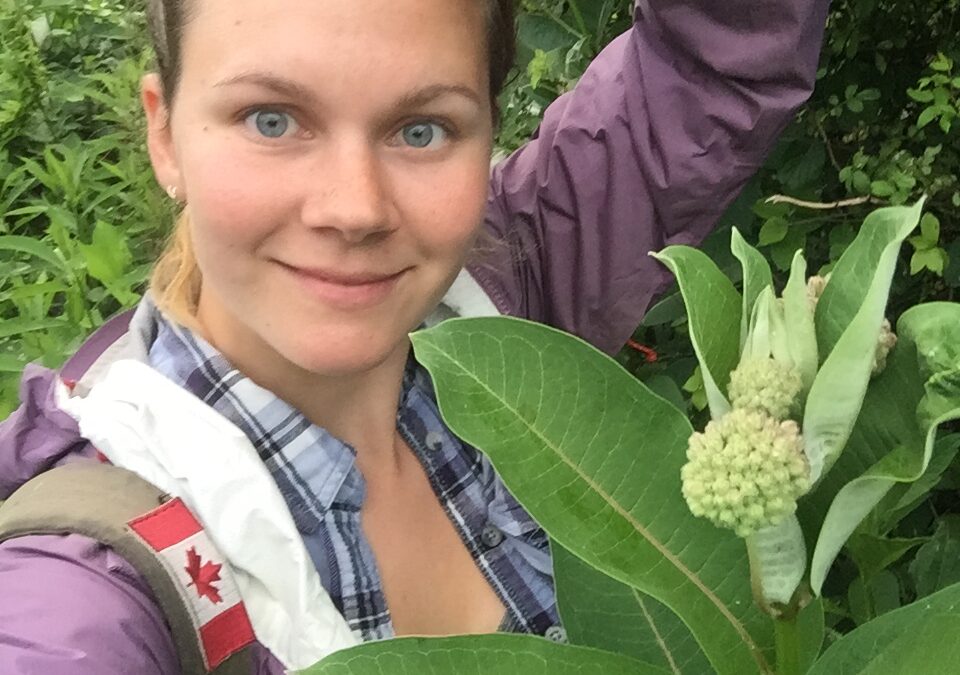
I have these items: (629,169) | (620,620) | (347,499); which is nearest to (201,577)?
(347,499)

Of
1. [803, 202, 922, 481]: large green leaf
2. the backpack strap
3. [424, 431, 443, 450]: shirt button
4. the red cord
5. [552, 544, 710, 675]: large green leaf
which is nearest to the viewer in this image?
[803, 202, 922, 481]: large green leaf

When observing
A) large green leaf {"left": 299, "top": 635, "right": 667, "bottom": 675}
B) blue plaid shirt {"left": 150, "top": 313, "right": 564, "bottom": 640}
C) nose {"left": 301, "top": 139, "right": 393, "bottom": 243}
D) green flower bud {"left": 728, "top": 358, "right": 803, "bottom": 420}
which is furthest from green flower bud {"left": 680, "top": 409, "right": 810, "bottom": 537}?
blue plaid shirt {"left": 150, "top": 313, "right": 564, "bottom": 640}

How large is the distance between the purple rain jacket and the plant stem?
1.48 ft

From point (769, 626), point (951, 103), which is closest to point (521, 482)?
point (769, 626)

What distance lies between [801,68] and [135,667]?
0.83 metres

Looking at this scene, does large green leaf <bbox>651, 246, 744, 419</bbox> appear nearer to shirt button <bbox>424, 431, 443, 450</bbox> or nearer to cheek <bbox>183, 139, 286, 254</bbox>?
cheek <bbox>183, 139, 286, 254</bbox>

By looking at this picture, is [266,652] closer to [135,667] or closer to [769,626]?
[135,667]

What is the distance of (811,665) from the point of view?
49cm

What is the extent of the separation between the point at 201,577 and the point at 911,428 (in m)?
0.52

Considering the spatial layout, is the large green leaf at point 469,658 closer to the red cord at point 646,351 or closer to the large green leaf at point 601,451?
the large green leaf at point 601,451

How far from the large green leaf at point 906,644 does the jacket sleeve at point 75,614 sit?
1.54 feet

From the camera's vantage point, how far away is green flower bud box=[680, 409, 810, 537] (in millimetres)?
427

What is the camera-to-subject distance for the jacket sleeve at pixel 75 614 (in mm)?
667

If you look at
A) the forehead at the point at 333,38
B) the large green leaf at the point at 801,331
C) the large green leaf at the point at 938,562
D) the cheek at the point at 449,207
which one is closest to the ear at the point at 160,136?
the forehead at the point at 333,38
